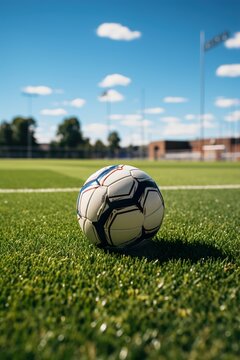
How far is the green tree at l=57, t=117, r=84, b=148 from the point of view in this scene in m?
88.6

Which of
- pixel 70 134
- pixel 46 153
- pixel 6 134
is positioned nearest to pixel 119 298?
pixel 46 153

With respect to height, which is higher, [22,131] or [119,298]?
[22,131]

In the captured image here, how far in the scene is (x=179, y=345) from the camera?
1.30m

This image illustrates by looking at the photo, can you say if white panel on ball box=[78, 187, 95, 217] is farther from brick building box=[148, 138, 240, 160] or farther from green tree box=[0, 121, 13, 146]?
green tree box=[0, 121, 13, 146]

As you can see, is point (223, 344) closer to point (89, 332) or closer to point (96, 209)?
point (89, 332)

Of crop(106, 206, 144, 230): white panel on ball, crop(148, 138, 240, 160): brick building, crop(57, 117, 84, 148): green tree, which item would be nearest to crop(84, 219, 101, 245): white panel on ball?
crop(106, 206, 144, 230): white panel on ball

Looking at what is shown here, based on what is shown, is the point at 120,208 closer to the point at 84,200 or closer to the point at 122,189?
the point at 122,189

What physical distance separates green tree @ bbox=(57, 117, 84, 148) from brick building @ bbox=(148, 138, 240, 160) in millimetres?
21567

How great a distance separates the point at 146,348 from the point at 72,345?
0.97 ft

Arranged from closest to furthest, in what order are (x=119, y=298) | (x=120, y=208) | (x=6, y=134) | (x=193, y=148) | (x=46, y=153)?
(x=119, y=298) < (x=120, y=208) < (x=46, y=153) < (x=193, y=148) < (x=6, y=134)

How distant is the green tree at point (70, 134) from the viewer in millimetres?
88562

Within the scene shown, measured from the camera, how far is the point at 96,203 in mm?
2482

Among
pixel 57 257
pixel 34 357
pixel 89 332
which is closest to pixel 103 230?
pixel 57 257

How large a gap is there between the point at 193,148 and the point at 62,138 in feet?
121
